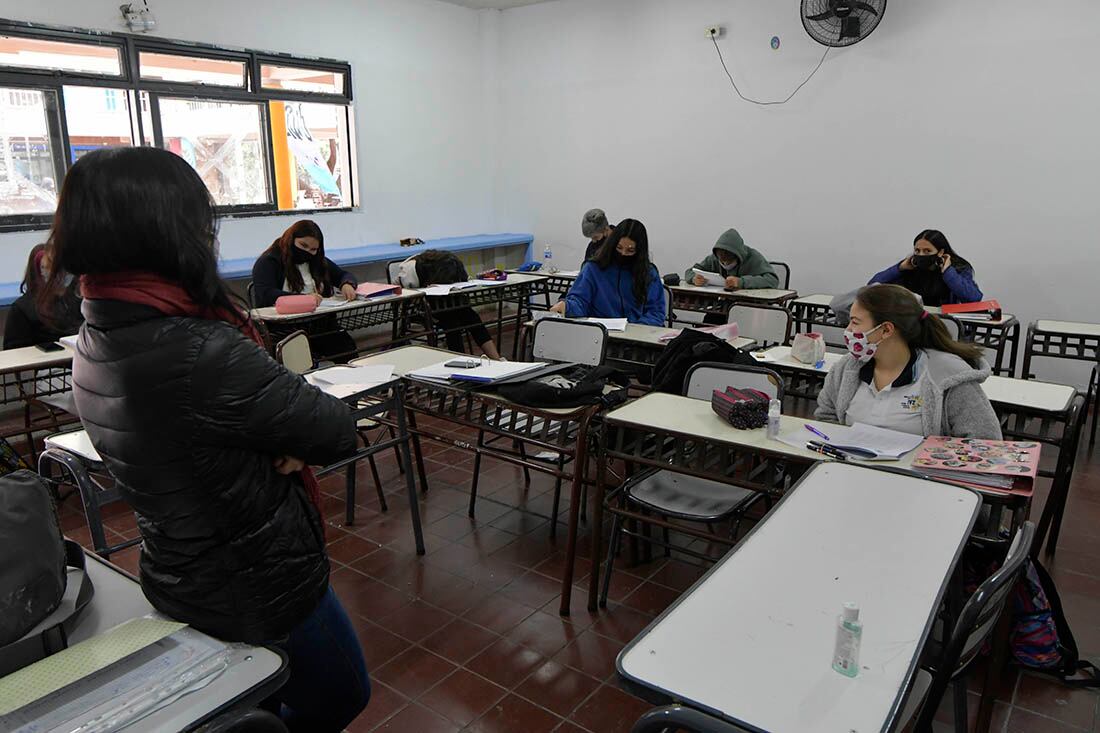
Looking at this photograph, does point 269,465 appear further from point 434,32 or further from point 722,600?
point 434,32

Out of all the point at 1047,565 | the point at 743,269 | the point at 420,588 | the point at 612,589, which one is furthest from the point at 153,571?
the point at 743,269

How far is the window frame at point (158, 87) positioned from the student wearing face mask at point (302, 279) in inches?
18.2

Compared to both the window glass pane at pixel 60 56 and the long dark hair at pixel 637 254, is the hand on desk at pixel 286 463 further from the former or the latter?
the window glass pane at pixel 60 56

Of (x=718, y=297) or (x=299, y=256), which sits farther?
(x=718, y=297)

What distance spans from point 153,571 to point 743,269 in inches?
198

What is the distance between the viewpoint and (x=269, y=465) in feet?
3.89

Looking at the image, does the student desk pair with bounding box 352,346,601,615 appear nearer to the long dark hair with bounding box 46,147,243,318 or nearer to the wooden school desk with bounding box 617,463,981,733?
the wooden school desk with bounding box 617,463,981,733

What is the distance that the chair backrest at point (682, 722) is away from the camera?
1.02 meters

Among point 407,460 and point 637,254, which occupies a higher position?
point 637,254

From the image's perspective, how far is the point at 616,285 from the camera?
4.34 m

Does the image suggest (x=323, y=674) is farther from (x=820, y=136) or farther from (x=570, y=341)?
(x=820, y=136)

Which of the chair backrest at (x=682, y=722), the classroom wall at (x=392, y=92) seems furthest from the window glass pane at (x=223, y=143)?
the chair backrest at (x=682, y=722)

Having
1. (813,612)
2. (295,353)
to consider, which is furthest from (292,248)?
(813,612)

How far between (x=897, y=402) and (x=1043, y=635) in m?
0.77
